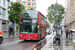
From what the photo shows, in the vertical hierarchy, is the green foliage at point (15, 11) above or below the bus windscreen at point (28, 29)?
above

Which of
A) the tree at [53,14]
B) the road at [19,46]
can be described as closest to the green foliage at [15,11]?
the road at [19,46]

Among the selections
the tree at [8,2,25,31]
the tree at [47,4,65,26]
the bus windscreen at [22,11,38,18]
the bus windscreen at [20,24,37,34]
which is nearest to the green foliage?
the tree at [8,2,25,31]

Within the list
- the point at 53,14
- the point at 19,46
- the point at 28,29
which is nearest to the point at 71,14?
the point at 53,14

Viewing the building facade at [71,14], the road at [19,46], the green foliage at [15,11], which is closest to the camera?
the road at [19,46]

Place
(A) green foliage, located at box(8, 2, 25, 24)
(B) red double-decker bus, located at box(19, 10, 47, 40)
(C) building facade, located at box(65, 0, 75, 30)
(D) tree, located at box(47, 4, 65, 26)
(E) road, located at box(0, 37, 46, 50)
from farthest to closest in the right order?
(D) tree, located at box(47, 4, 65, 26)
(C) building facade, located at box(65, 0, 75, 30)
(A) green foliage, located at box(8, 2, 25, 24)
(B) red double-decker bus, located at box(19, 10, 47, 40)
(E) road, located at box(0, 37, 46, 50)

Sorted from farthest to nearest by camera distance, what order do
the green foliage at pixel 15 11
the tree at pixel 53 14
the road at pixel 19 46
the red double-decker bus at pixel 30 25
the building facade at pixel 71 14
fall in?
the tree at pixel 53 14
the building facade at pixel 71 14
the green foliage at pixel 15 11
the red double-decker bus at pixel 30 25
the road at pixel 19 46

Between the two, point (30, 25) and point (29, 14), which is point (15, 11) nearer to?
point (29, 14)

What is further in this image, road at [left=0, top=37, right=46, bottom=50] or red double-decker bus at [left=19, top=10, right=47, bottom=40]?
red double-decker bus at [left=19, top=10, right=47, bottom=40]

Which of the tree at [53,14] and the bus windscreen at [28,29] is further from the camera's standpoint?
the tree at [53,14]

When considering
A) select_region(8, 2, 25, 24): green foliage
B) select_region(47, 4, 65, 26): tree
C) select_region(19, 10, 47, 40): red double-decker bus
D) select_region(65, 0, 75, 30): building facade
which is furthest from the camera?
select_region(47, 4, 65, 26): tree

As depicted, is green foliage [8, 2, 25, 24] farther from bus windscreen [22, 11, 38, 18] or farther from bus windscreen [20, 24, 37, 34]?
bus windscreen [20, 24, 37, 34]

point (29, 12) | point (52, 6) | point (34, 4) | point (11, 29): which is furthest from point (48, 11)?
point (29, 12)

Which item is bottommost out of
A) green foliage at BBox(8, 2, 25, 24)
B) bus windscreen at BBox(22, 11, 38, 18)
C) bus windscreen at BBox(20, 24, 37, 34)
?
bus windscreen at BBox(20, 24, 37, 34)

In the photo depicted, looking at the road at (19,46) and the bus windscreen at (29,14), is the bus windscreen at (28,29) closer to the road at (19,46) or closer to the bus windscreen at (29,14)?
the bus windscreen at (29,14)
